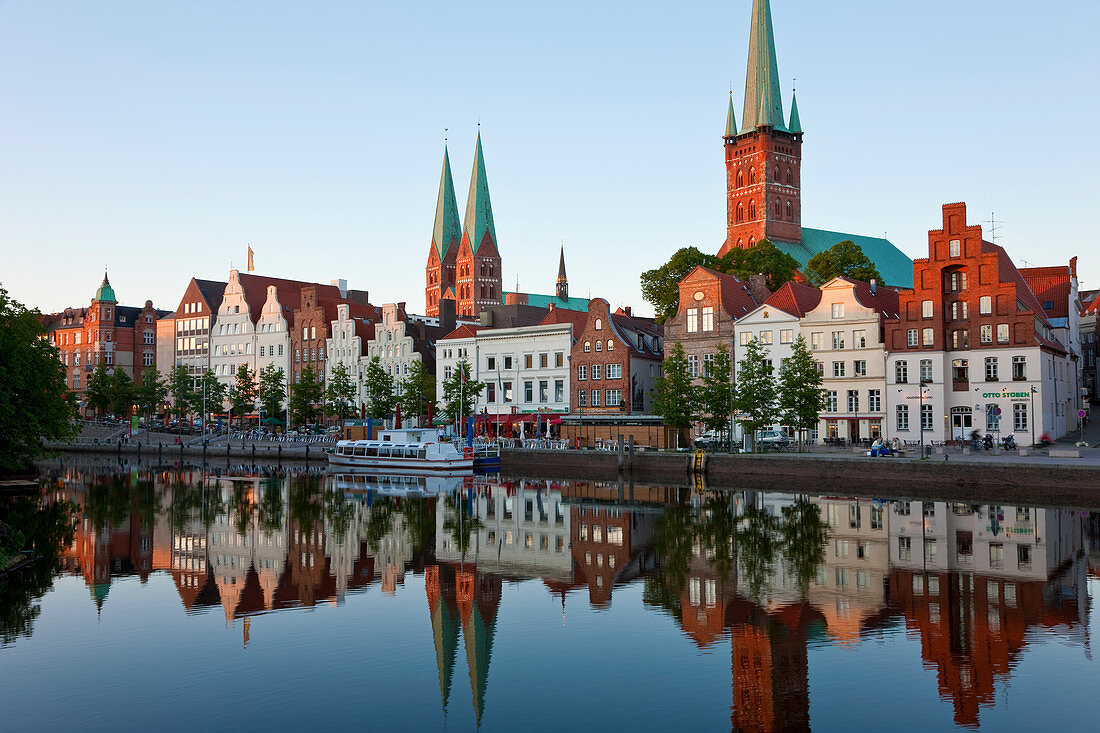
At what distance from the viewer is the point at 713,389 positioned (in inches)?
2685

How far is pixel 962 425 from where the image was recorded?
69938 mm

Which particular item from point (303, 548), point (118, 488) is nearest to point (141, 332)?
point (118, 488)

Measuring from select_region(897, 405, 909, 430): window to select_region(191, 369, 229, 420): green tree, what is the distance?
76736mm

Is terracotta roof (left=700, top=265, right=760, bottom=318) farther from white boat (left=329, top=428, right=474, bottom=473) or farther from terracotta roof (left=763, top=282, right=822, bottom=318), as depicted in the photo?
white boat (left=329, top=428, right=474, bottom=473)

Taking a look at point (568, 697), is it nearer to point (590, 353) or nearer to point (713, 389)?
point (713, 389)

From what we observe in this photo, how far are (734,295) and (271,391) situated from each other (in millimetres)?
53684

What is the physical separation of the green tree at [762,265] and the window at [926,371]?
23.0 meters

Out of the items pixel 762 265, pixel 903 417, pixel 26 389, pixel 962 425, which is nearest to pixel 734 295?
pixel 762 265

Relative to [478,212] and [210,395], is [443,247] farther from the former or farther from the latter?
[210,395]

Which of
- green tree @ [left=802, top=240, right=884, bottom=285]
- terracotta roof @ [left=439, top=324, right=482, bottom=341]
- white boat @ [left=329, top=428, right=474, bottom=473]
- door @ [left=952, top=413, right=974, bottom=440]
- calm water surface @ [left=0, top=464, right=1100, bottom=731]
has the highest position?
green tree @ [left=802, top=240, right=884, bottom=285]

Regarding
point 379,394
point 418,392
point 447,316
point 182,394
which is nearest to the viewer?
point 418,392

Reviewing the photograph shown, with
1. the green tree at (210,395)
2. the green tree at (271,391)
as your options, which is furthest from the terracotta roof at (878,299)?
the green tree at (210,395)

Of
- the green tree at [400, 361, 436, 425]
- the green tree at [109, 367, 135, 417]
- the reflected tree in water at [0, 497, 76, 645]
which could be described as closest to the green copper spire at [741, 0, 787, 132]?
the green tree at [400, 361, 436, 425]

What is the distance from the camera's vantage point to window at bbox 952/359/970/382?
7000cm
